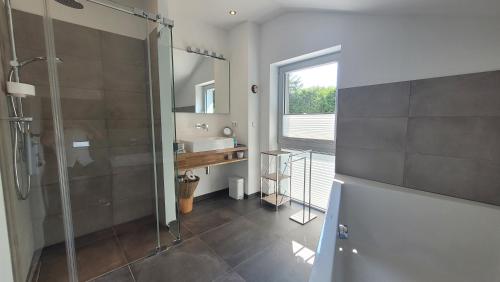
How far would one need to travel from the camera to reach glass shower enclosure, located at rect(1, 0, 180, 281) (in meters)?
1.65

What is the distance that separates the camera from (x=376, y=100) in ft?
6.11

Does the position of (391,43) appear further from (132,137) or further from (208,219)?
(132,137)

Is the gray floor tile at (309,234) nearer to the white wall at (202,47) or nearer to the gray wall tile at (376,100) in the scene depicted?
the gray wall tile at (376,100)

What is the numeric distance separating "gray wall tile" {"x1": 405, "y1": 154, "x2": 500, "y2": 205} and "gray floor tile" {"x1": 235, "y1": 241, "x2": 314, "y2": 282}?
1.09 meters

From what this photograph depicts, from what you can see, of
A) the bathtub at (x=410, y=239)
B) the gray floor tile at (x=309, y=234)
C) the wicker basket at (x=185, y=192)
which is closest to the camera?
the bathtub at (x=410, y=239)

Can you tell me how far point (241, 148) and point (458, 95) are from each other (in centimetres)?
215

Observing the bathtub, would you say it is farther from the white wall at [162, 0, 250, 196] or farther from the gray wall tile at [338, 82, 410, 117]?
the white wall at [162, 0, 250, 196]

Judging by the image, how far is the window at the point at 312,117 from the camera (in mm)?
2420

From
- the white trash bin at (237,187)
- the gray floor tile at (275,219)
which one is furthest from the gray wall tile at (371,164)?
the white trash bin at (237,187)

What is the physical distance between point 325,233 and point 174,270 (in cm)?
120

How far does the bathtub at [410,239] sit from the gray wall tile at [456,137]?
1.12 ft

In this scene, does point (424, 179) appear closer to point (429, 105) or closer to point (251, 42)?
point (429, 105)

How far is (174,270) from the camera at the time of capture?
1.63 metres

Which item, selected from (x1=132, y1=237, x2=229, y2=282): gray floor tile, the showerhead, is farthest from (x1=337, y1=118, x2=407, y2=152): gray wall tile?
the showerhead
